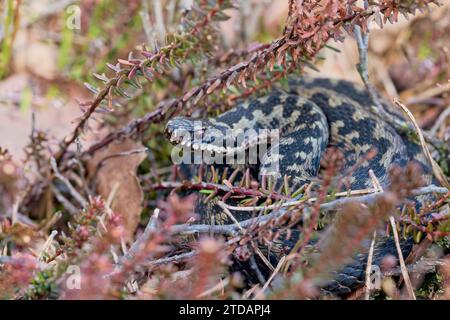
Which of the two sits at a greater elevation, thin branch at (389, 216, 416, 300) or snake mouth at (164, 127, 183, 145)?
snake mouth at (164, 127, 183, 145)

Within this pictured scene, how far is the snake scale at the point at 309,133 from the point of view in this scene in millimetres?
4570

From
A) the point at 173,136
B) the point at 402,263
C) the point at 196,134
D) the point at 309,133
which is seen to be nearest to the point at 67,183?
the point at 173,136

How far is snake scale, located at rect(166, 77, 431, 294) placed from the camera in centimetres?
457

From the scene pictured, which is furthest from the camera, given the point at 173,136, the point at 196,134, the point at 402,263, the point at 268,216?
the point at 196,134

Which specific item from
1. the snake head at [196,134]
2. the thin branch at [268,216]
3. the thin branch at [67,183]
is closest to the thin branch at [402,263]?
the thin branch at [268,216]

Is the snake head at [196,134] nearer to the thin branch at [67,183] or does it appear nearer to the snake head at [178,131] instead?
the snake head at [178,131]

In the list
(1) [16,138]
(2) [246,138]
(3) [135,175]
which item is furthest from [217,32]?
(1) [16,138]

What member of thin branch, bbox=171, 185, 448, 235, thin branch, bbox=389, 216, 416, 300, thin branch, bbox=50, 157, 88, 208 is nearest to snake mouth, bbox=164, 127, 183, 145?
thin branch, bbox=50, 157, 88, 208

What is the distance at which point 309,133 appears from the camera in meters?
4.88

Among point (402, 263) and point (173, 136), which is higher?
point (173, 136)

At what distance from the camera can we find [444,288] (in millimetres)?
3570

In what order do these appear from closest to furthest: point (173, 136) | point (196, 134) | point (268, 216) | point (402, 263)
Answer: point (268, 216) < point (402, 263) < point (173, 136) < point (196, 134)

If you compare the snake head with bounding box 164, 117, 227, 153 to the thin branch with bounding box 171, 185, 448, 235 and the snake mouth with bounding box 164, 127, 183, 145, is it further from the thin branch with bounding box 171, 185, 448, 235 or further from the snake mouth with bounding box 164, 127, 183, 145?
the thin branch with bounding box 171, 185, 448, 235

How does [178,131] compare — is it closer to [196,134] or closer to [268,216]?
[196,134]
